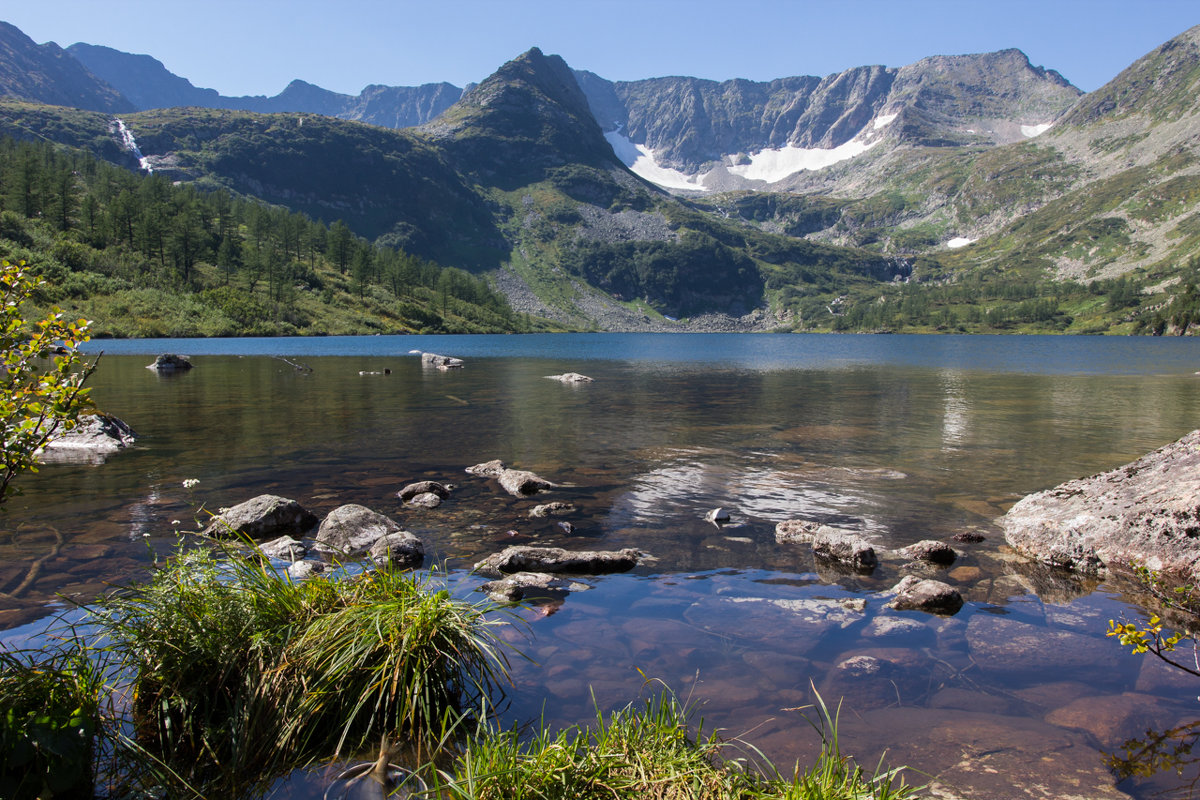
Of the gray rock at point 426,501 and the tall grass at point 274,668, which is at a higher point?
the tall grass at point 274,668

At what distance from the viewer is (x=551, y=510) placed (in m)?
17.6

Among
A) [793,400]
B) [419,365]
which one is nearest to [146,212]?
[419,365]

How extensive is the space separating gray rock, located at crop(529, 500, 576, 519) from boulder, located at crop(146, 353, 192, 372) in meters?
59.4

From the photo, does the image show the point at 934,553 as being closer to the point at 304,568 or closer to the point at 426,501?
the point at 304,568

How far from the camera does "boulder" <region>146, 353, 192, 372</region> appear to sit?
61178 millimetres

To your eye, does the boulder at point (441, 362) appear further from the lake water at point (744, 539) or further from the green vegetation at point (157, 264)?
the green vegetation at point (157, 264)

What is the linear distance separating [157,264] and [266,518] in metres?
171

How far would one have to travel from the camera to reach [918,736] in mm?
7375

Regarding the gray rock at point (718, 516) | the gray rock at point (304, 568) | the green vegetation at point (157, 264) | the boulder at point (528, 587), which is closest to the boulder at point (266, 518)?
the gray rock at point (304, 568)

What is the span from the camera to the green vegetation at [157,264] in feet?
408

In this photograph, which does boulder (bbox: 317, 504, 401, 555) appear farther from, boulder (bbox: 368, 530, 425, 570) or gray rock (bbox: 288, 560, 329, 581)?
gray rock (bbox: 288, 560, 329, 581)

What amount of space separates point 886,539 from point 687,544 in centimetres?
507

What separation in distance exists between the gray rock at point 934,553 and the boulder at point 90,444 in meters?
27.6

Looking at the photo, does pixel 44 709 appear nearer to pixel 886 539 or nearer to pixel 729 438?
pixel 886 539
